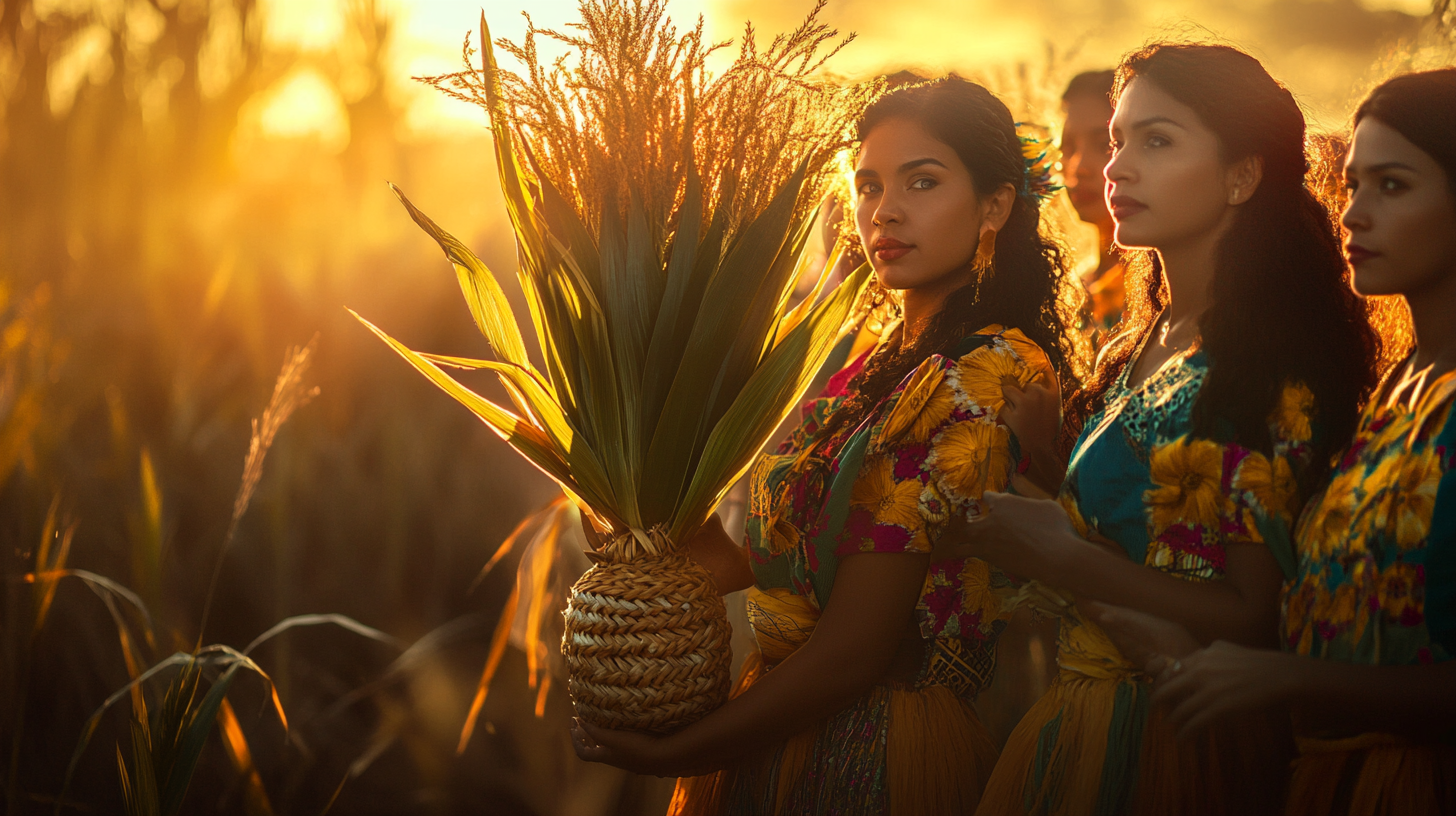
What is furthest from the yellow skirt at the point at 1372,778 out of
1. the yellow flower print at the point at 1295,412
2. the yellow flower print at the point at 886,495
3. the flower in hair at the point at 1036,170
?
the flower in hair at the point at 1036,170

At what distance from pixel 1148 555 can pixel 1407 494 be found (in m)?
0.31

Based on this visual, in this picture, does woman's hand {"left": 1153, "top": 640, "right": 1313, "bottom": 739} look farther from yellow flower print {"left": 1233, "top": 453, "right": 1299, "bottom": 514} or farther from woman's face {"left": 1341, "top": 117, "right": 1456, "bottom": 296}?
woman's face {"left": 1341, "top": 117, "right": 1456, "bottom": 296}

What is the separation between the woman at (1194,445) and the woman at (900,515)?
4.4 inches

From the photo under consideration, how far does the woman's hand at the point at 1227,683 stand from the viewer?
1062 mm

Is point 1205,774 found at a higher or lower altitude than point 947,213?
lower

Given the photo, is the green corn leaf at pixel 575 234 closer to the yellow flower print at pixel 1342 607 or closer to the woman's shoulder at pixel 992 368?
the woman's shoulder at pixel 992 368

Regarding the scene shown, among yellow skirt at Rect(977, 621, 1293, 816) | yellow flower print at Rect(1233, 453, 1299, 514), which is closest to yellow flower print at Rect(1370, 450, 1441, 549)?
yellow flower print at Rect(1233, 453, 1299, 514)

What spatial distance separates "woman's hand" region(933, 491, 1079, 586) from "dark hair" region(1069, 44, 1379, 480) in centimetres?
22

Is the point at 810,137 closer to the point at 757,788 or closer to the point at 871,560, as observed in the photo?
the point at 871,560

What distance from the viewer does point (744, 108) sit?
138 cm

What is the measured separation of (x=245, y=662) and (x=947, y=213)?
5.08 ft

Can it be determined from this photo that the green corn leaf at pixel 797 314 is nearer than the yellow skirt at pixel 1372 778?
No

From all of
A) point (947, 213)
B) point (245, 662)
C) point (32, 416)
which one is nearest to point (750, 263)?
point (947, 213)

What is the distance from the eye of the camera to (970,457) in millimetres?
1422
